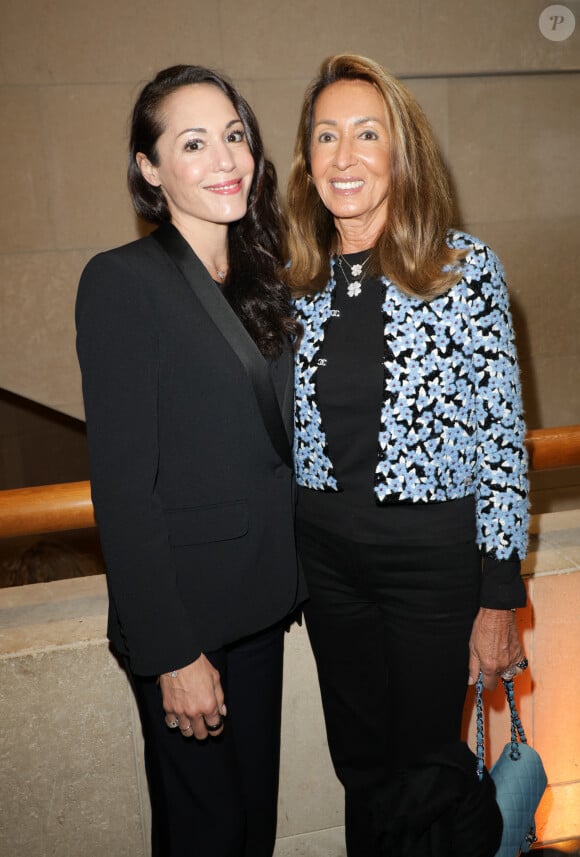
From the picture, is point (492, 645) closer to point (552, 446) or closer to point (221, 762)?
point (221, 762)

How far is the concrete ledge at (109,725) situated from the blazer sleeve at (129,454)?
582 millimetres

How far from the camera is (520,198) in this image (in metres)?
4.95

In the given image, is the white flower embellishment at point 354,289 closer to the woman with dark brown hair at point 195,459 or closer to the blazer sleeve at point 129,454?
the woman with dark brown hair at point 195,459

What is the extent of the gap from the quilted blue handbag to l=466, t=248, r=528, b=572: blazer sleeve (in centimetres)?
39

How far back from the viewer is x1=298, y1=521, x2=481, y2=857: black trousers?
169 centimetres

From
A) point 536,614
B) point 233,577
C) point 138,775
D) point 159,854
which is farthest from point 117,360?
point 536,614

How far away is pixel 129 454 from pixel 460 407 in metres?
0.74

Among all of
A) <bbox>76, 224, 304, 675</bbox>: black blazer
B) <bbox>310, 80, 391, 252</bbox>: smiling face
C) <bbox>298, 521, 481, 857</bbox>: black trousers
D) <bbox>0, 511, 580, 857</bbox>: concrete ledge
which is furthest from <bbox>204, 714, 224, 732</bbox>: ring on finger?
<bbox>310, 80, 391, 252</bbox>: smiling face

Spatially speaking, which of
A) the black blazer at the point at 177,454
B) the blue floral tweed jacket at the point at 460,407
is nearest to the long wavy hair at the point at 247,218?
the black blazer at the point at 177,454

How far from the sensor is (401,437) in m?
1.64

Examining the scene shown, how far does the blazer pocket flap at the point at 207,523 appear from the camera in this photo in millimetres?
1530

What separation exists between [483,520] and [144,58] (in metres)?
3.69

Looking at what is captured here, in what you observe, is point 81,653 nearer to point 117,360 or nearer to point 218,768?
point 218,768

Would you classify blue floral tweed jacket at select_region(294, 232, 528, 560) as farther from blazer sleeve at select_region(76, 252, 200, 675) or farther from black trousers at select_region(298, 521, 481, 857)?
blazer sleeve at select_region(76, 252, 200, 675)
